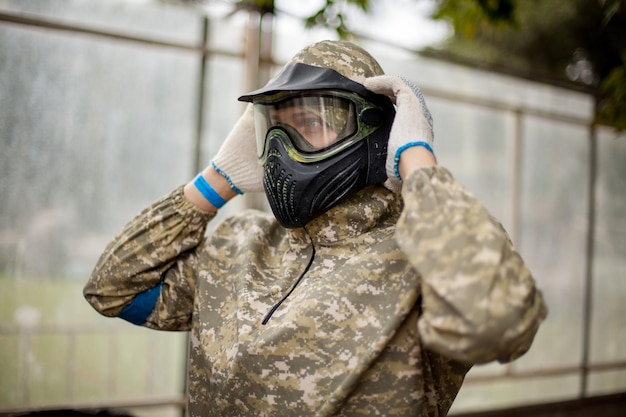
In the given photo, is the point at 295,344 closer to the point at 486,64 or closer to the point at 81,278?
the point at 81,278

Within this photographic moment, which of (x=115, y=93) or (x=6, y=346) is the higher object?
(x=115, y=93)

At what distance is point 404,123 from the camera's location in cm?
186

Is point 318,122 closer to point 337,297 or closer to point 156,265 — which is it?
point 337,297

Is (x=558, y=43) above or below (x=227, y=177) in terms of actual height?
above

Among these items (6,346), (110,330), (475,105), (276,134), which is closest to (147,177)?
(110,330)

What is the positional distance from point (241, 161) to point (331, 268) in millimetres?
563

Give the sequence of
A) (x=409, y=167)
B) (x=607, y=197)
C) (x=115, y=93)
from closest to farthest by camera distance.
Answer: (x=409, y=167), (x=115, y=93), (x=607, y=197)

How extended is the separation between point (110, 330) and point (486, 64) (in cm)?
334

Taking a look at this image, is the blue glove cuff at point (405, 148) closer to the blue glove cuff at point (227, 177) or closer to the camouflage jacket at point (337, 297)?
the camouflage jacket at point (337, 297)

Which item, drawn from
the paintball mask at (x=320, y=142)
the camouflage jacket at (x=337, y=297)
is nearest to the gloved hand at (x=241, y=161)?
the camouflage jacket at (x=337, y=297)

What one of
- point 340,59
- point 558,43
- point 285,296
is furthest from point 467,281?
point 558,43

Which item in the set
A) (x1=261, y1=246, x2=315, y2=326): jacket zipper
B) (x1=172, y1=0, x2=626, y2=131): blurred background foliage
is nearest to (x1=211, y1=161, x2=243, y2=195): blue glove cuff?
(x1=261, y1=246, x2=315, y2=326): jacket zipper

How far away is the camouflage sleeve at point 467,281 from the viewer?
1.55m

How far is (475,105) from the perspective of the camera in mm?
4984
